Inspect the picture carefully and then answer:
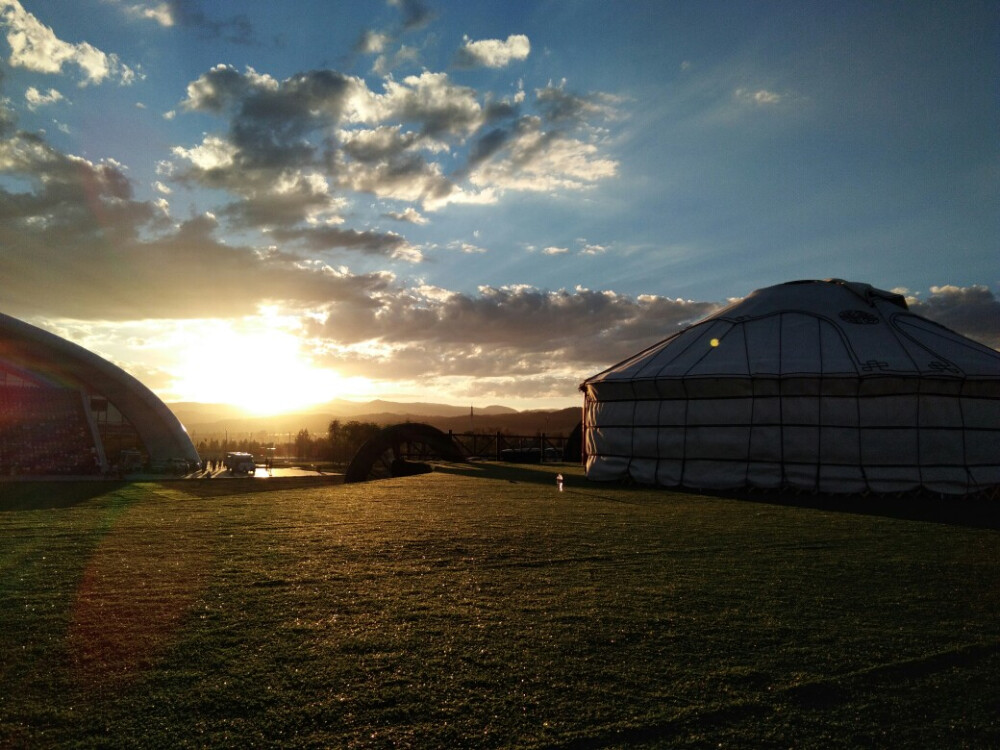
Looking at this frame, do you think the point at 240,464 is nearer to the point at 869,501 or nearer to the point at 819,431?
the point at 819,431

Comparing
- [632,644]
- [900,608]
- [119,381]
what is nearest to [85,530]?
[632,644]

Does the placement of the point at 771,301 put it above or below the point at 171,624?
above

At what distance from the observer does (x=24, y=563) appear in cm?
548

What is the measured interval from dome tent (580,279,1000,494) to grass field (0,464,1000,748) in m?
5.36

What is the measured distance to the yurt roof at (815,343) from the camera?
12547 mm

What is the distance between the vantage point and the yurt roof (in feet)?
41.2

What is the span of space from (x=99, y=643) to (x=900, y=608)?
5083mm

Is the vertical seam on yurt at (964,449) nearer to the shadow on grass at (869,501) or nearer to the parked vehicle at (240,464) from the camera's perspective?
the shadow on grass at (869,501)

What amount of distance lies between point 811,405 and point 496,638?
1117 cm

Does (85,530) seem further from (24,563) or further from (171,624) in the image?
(171,624)

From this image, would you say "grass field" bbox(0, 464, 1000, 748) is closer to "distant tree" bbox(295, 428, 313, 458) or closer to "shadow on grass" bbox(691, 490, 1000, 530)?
"shadow on grass" bbox(691, 490, 1000, 530)

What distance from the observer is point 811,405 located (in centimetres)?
1269

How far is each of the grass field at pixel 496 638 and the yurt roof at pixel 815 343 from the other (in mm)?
5977

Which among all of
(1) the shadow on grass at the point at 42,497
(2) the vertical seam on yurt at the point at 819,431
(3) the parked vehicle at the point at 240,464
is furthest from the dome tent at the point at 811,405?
(3) the parked vehicle at the point at 240,464
